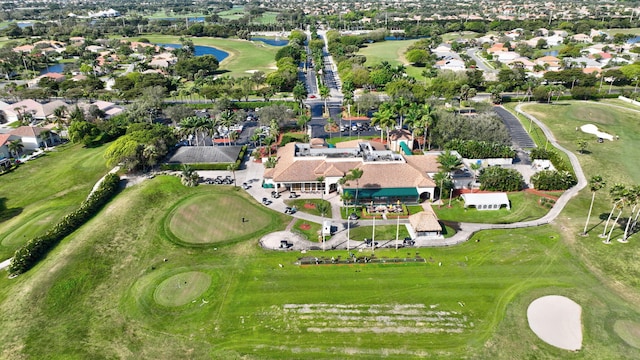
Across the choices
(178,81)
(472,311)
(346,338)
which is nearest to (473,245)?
(472,311)

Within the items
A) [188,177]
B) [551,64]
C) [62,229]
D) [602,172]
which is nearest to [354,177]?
[188,177]

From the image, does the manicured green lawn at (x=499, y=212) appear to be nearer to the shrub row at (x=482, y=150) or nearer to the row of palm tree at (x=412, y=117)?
the shrub row at (x=482, y=150)

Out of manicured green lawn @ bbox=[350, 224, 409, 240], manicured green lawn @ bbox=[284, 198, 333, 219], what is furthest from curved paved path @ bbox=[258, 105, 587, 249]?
manicured green lawn @ bbox=[284, 198, 333, 219]

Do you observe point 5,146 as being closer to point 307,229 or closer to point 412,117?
point 307,229

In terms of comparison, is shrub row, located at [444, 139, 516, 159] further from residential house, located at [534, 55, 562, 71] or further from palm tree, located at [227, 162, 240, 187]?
residential house, located at [534, 55, 562, 71]

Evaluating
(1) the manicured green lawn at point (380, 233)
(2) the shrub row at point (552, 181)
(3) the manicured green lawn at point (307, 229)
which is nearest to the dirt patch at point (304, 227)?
(3) the manicured green lawn at point (307, 229)

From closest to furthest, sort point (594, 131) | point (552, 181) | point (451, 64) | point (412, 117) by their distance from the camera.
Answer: point (552, 181) → point (412, 117) → point (594, 131) → point (451, 64)
